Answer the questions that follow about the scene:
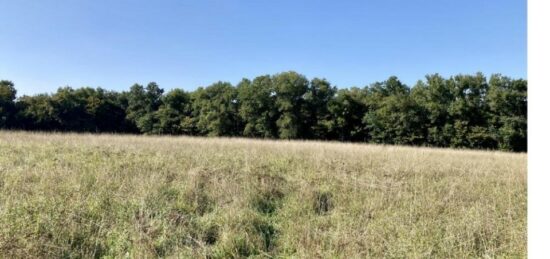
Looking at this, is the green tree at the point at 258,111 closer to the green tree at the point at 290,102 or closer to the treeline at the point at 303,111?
→ the treeline at the point at 303,111

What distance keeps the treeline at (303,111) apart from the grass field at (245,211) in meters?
27.5

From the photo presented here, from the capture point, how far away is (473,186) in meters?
6.46

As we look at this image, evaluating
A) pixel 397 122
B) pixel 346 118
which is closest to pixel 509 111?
pixel 397 122

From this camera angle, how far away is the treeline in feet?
102

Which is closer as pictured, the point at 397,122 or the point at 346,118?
the point at 397,122

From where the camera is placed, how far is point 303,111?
36938 mm

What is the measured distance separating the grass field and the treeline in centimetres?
2747

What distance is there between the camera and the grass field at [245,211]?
12.0 feet

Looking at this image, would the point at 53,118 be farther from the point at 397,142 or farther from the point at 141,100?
the point at 397,142

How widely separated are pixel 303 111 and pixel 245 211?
32.6 meters

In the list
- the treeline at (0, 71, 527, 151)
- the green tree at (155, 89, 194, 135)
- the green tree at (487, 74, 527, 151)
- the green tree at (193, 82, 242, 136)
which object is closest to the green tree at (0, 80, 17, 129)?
the treeline at (0, 71, 527, 151)

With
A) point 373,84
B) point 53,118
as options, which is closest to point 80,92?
point 53,118

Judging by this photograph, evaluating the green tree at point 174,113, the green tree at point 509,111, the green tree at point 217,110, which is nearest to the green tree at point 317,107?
the green tree at point 217,110

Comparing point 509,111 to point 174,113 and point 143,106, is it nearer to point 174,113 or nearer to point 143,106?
point 174,113
